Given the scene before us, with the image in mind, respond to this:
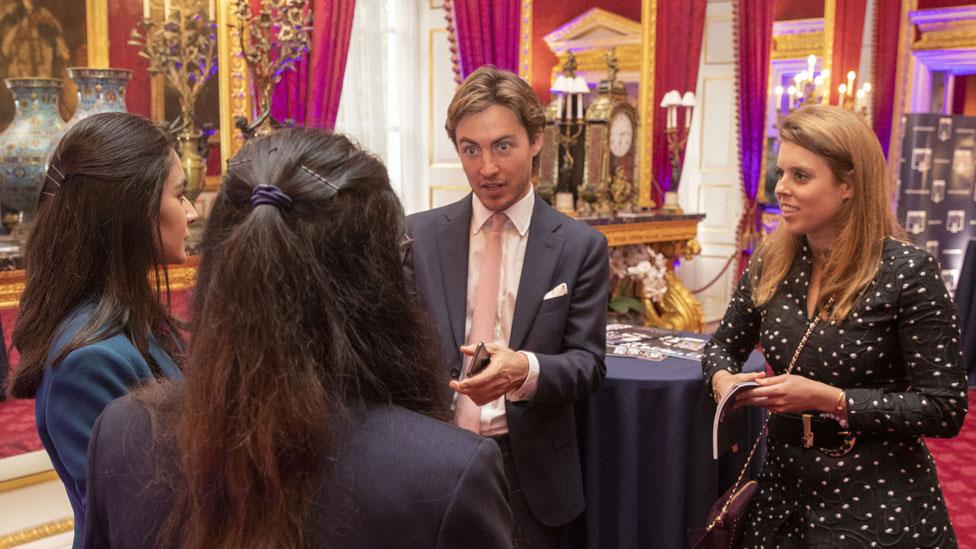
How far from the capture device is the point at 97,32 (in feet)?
15.6

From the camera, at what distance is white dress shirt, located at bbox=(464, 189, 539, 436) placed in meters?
2.16

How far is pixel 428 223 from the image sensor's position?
231cm

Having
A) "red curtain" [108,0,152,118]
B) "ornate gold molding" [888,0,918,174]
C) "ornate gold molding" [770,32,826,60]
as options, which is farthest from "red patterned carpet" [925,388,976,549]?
"ornate gold molding" [770,32,826,60]

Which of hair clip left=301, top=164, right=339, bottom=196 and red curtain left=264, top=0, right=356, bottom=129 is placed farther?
red curtain left=264, top=0, right=356, bottom=129

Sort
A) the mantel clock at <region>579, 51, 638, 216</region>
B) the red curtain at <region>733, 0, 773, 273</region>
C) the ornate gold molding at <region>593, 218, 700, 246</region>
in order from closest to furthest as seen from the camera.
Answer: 1. the ornate gold molding at <region>593, 218, 700, 246</region>
2. the mantel clock at <region>579, 51, 638, 216</region>
3. the red curtain at <region>733, 0, 773, 273</region>

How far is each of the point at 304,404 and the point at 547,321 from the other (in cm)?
132

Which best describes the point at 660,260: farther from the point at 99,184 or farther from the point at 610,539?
the point at 99,184

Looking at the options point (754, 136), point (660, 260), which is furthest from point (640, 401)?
point (754, 136)

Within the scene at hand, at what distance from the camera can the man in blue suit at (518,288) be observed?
2146 mm

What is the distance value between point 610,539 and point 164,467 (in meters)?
2.11

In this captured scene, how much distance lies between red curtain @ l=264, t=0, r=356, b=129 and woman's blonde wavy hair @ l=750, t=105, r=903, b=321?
398 cm

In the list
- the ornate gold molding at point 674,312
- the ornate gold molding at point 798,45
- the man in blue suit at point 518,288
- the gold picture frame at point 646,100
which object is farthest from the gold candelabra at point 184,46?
the ornate gold molding at point 798,45

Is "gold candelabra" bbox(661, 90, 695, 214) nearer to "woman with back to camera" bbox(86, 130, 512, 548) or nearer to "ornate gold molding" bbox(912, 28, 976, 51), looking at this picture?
"ornate gold molding" bbox(912, 28, 976, 51)

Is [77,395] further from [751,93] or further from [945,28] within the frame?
[945,28]
